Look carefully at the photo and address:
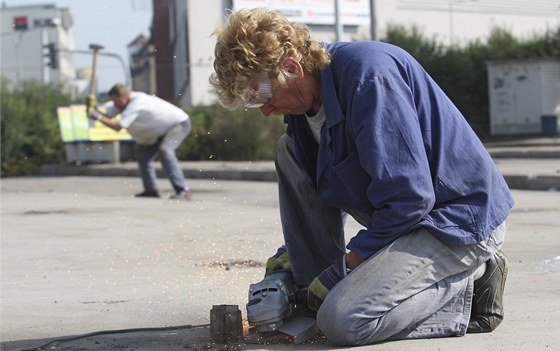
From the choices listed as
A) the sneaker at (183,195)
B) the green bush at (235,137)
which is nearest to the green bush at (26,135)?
the green bush at (235,137)

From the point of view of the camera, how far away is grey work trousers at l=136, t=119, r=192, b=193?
1434cm

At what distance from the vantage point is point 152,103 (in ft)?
47.6

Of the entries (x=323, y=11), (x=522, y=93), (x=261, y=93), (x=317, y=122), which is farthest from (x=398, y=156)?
(x=323, y=11)

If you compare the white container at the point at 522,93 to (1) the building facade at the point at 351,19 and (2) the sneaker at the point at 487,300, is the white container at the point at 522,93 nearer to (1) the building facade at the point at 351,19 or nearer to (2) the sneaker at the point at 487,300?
(1) the building facade at the point at 351,19

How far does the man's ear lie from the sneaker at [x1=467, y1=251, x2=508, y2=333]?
1.12m

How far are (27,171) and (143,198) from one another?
37.5 feet

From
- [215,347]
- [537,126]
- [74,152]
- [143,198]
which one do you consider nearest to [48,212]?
[143,198]

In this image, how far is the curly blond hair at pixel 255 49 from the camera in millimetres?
4062

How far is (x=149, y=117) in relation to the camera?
14.5 m

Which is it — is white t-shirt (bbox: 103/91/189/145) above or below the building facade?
below

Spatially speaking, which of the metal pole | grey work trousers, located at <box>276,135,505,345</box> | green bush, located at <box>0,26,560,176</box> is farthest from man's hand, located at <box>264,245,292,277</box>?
the metal pole

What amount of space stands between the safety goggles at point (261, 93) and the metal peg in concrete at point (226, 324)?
0.90 metres

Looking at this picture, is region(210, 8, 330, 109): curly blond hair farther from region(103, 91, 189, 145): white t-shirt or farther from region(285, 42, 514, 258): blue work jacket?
region(103, 91, 189, 145): white t-shirt

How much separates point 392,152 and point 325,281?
646 mm
